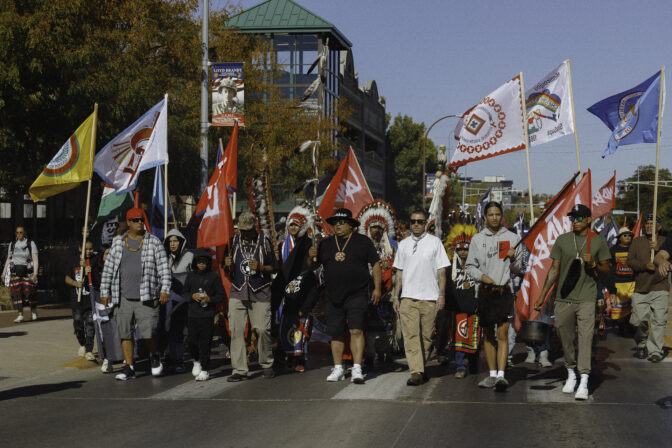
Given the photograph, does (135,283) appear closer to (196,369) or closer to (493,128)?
(196,369)

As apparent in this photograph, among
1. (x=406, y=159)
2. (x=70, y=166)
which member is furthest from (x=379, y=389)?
(x=406, y=159)

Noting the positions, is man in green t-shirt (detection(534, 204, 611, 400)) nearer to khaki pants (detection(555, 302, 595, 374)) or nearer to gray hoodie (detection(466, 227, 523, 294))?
khaki pants (detection(555, 302, 595, 374))

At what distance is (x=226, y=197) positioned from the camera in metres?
11.0

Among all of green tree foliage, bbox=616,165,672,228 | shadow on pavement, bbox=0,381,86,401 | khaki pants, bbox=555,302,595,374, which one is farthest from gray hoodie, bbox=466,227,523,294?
green tree foliage, bbox=616,165,672,228

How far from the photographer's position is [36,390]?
965 cm

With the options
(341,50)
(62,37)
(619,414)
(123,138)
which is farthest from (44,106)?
(341,50)

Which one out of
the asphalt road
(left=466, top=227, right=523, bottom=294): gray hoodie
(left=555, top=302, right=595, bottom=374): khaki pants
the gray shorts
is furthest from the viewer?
the gray shorts

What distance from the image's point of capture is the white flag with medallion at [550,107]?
12375 mm

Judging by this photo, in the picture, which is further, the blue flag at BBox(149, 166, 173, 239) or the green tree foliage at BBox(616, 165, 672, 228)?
the green tree foliage at BBox(616, 165, 672, 228)

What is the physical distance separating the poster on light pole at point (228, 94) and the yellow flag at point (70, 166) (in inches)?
223

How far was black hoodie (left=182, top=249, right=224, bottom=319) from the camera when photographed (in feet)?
34.1

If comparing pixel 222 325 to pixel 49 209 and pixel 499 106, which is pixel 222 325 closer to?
pixel 499 106

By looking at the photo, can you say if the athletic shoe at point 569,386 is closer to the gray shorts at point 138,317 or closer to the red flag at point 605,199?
the gray shorts at point 138,317

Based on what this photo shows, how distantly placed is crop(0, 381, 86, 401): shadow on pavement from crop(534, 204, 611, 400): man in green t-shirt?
5127mm
